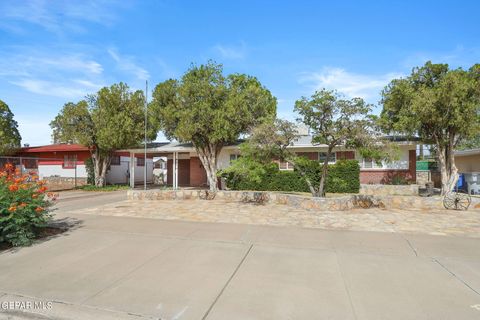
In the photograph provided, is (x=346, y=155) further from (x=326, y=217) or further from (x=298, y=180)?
(x=326, y=217)

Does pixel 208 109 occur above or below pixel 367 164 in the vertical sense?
above

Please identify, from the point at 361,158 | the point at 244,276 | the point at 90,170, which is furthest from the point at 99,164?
the point at 244,276

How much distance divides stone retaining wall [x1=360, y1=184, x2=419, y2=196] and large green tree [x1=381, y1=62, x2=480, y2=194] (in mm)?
1506

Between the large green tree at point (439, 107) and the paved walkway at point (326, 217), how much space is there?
399cm

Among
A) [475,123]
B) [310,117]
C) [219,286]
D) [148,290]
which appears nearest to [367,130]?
[310,117]

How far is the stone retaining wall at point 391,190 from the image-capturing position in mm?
15703

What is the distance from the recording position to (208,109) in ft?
48.7

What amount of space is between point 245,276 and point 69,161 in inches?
1022

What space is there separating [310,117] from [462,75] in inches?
325

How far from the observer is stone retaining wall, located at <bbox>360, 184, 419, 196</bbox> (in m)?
15.7

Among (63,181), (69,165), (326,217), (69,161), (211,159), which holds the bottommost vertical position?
(326,217)

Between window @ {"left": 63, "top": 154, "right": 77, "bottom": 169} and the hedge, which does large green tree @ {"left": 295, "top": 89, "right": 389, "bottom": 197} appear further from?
window @ {"left": 63, "top": 154, "right": 77, "bottom": 169}

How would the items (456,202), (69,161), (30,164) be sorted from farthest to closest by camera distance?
(30,164) < (69,161) < (456,202)

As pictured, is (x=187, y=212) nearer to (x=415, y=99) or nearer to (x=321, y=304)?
(x=321, y=304)
